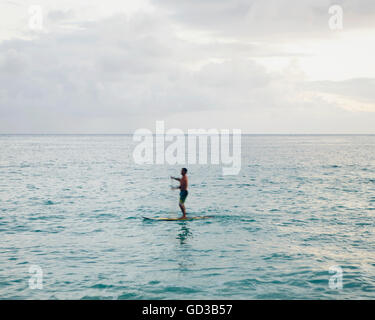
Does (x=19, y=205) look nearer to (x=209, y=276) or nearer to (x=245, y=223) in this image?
(x=245, y=223)

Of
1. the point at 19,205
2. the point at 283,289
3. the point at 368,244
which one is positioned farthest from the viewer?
the point at 19,205

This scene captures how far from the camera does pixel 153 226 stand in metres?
21.5

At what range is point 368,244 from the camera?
1762cm

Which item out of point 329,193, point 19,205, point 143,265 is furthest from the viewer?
point 329,193

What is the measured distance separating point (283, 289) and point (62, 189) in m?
32.4
